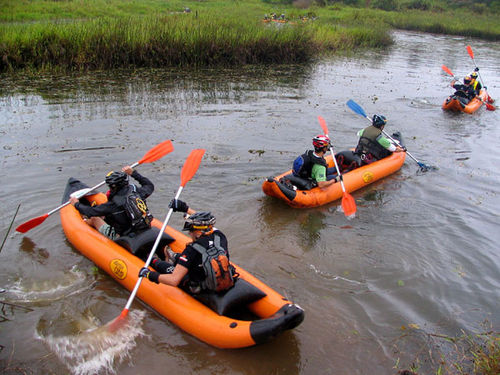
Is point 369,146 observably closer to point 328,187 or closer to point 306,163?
point 328,187

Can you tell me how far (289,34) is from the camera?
663 inches

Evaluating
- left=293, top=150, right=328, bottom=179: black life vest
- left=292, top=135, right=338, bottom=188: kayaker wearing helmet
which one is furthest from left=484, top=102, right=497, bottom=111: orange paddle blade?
left=293, top=150, right=328, bottom=179: black life vest

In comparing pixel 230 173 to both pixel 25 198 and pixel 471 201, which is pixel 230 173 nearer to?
pixel 25 198

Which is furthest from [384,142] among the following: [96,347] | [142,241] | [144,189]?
[96,347]

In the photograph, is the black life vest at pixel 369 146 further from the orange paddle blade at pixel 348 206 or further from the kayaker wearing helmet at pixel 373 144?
the orange paddle blade at pixel 348 206

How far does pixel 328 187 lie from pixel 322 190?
152mm

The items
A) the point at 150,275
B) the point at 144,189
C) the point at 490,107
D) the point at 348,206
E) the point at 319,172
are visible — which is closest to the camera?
→ the point at 150,275

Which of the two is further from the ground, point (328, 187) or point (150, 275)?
point (150, 275)

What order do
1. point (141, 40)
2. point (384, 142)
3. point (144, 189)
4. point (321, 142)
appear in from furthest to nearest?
1. point (141, 40)
2. point (384, 142)
3. point (321, 142)
4. point (144, 189)

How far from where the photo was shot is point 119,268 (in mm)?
4992

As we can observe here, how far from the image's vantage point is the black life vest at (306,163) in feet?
23.0

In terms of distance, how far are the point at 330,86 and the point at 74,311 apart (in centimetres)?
1262

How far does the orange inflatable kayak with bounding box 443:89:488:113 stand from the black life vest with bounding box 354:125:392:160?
5.84 metres

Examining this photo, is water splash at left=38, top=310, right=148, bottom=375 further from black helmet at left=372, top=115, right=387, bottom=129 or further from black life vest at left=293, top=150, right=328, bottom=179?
black helmet at left=372, top=115, right=387, bottom=129
